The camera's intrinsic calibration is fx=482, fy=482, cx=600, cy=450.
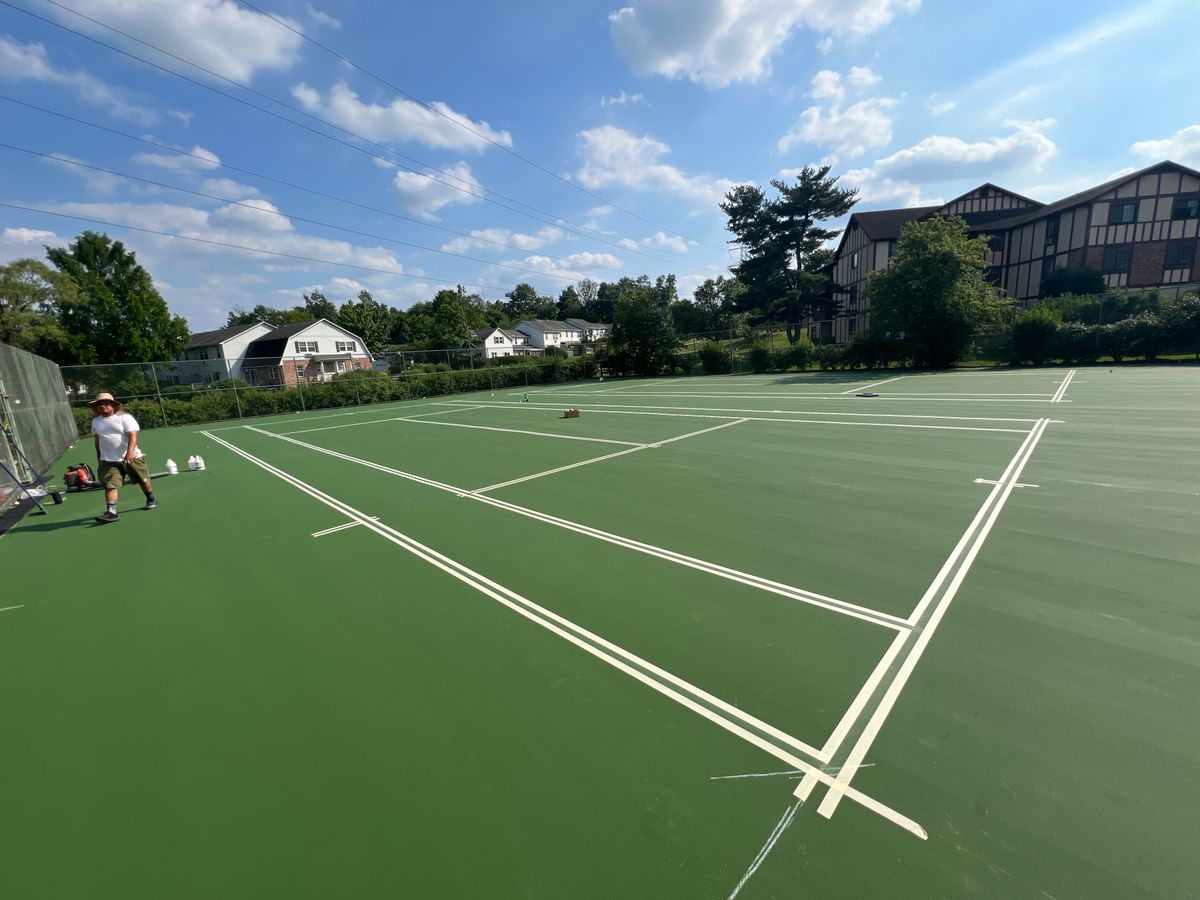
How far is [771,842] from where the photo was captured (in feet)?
6.38

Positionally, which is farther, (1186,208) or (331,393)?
(1186,208)

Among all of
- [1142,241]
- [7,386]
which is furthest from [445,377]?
[1142,241]

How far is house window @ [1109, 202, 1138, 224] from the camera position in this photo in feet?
98.0

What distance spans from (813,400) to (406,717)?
50.0 ft

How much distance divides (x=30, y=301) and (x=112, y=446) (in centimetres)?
4023

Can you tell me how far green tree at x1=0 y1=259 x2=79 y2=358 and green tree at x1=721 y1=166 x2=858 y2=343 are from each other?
4858 cm

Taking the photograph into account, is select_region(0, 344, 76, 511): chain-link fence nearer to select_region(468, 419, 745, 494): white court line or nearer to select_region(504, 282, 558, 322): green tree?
select_region(468, 419, 745, 494): white court line

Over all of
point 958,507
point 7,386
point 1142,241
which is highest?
point 1142,241

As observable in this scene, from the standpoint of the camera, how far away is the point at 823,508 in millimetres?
5754

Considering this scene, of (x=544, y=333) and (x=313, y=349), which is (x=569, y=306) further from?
(x=313, y=349)

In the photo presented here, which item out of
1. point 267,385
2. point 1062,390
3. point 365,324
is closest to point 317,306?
point 365,324

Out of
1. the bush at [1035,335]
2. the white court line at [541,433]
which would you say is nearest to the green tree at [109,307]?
the white court line at [541,433]

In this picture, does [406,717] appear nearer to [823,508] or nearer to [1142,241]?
[823,508]

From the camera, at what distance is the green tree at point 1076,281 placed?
2953cm
